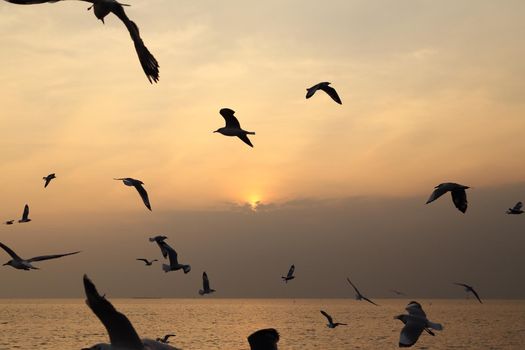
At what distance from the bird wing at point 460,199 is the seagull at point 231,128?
250 inches

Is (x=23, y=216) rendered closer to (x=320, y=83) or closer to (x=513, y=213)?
(x=320, y=83)

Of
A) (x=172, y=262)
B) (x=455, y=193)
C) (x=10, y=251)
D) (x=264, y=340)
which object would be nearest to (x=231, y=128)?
(x=455, y=193)

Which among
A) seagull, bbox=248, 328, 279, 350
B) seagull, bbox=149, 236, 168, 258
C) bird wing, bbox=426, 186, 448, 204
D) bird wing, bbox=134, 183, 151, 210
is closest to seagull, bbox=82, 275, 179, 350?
seagull, bbox=248, 328, 279, 350

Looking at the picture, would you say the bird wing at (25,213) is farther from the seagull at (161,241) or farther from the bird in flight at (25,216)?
the seagull at (161,241)

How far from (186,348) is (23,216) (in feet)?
142

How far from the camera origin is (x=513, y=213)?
31109 millimetres

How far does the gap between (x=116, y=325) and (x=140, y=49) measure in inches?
179

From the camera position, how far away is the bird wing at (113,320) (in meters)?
8.06

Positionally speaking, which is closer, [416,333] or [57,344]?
[416,333]

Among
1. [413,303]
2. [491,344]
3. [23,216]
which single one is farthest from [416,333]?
[491,344]

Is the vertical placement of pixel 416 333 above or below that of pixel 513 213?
below

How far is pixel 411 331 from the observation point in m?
16.6

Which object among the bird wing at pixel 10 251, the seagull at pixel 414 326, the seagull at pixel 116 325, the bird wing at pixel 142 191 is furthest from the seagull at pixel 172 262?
the seagull at pixel 116 325

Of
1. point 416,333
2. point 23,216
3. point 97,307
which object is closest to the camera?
point 97,307
